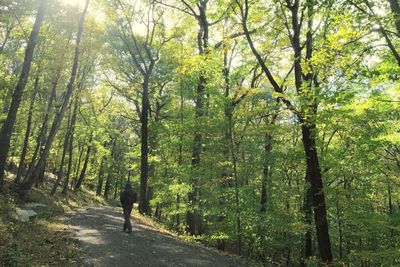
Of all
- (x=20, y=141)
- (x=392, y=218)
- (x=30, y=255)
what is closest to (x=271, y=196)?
(x=392, y=218)

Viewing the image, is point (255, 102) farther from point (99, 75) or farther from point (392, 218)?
point (99, 75)

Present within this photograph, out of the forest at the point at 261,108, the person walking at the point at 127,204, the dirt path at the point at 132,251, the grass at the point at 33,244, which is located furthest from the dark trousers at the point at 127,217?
the forest at the point at 261,108

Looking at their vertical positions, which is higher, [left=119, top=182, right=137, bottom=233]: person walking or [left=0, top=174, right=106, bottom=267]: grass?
[left=119, top=182, right=137, bottom=233]: person walking

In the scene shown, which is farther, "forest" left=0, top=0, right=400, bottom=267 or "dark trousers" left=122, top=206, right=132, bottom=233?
"dark trousers" left=122, top=206, right=132, bottom=233

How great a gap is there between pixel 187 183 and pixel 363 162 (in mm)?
8211

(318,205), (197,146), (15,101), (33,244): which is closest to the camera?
(33,244)

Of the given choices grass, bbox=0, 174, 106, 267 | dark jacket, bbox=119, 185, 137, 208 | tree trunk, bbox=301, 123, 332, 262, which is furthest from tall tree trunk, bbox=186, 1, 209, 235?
grass, bbox=0, 174, 106, 267

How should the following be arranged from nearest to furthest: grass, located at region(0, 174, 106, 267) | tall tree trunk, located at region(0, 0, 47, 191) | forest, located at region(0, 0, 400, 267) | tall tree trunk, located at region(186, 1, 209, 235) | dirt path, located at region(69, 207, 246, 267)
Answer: grass, located at region(0, 174, 106, 267) → dirt path, located at region(69, 207, 246, 267) → forest, located at region(0, 0, 400, 267) → tall tree trunk, located at region(0, 0, 47, 191) → tall tree trunk, located at region(186, 1, 209, 235)

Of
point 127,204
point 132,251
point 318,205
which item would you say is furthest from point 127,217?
point 318,205

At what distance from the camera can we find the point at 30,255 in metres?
7.57

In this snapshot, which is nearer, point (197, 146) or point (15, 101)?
point (15, 101)

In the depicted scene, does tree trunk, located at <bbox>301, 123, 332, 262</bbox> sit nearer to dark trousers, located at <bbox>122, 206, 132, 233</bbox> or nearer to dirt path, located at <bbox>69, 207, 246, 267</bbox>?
dirt path, located at <bbox>69, 207, 246, 267</bbox>

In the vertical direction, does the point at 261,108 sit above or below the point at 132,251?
above

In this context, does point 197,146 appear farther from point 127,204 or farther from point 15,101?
point 15,101
